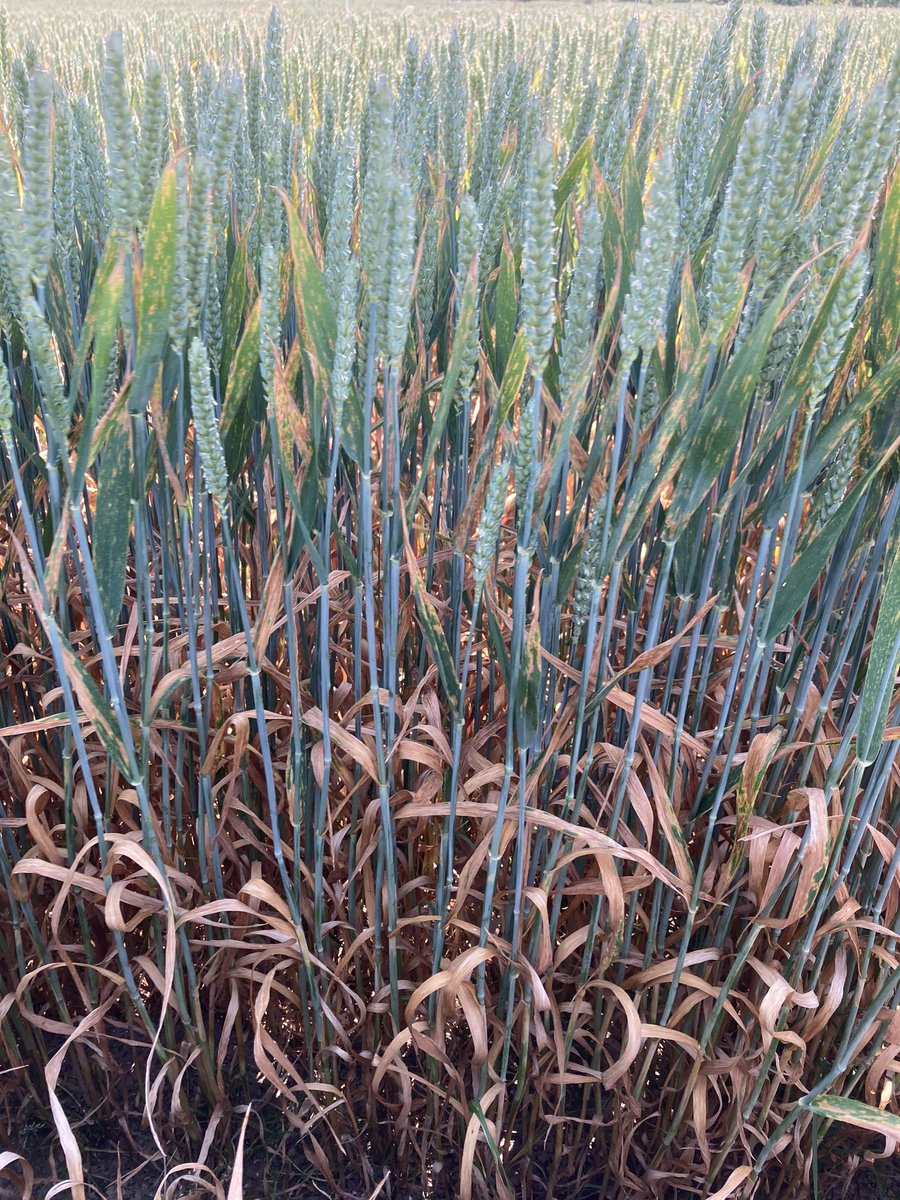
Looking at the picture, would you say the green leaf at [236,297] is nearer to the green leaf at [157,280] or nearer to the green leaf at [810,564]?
the green leaf at [157,280]

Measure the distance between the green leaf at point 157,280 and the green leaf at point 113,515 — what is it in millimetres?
43

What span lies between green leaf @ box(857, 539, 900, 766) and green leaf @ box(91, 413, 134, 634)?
1.98ft

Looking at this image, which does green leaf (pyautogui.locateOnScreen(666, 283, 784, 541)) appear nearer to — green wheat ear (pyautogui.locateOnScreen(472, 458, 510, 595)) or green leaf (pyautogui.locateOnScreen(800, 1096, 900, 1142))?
green wheat ear (pyautogui.locateOnScreen(472, 458, 510, 595))

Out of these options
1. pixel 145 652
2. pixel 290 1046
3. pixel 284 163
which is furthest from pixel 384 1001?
pixel 284 163

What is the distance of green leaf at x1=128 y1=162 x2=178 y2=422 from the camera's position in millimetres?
611

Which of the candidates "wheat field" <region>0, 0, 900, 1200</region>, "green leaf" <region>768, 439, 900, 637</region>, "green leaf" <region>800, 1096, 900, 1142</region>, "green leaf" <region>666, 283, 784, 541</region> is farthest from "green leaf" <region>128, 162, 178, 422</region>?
"green leaf" <region>800, 1096, 900, 1142</region>

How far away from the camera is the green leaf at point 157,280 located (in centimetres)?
61

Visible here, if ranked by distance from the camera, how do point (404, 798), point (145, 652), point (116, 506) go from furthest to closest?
point (404, 798), point (145, 652), point (116, 506)

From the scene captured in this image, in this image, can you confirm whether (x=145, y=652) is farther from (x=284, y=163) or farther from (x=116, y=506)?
(x=284, y=163)

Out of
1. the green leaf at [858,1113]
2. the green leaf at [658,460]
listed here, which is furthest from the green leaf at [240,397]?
the green leaf at [858,1113]

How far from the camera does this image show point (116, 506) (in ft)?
2.36

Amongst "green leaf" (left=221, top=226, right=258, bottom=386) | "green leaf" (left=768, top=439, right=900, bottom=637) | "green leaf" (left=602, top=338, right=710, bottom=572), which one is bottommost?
"green leaf" (left=768, top=439, right=900, bottom=637)

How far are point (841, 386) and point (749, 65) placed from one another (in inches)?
20.9

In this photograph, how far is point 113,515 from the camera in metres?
0.72
